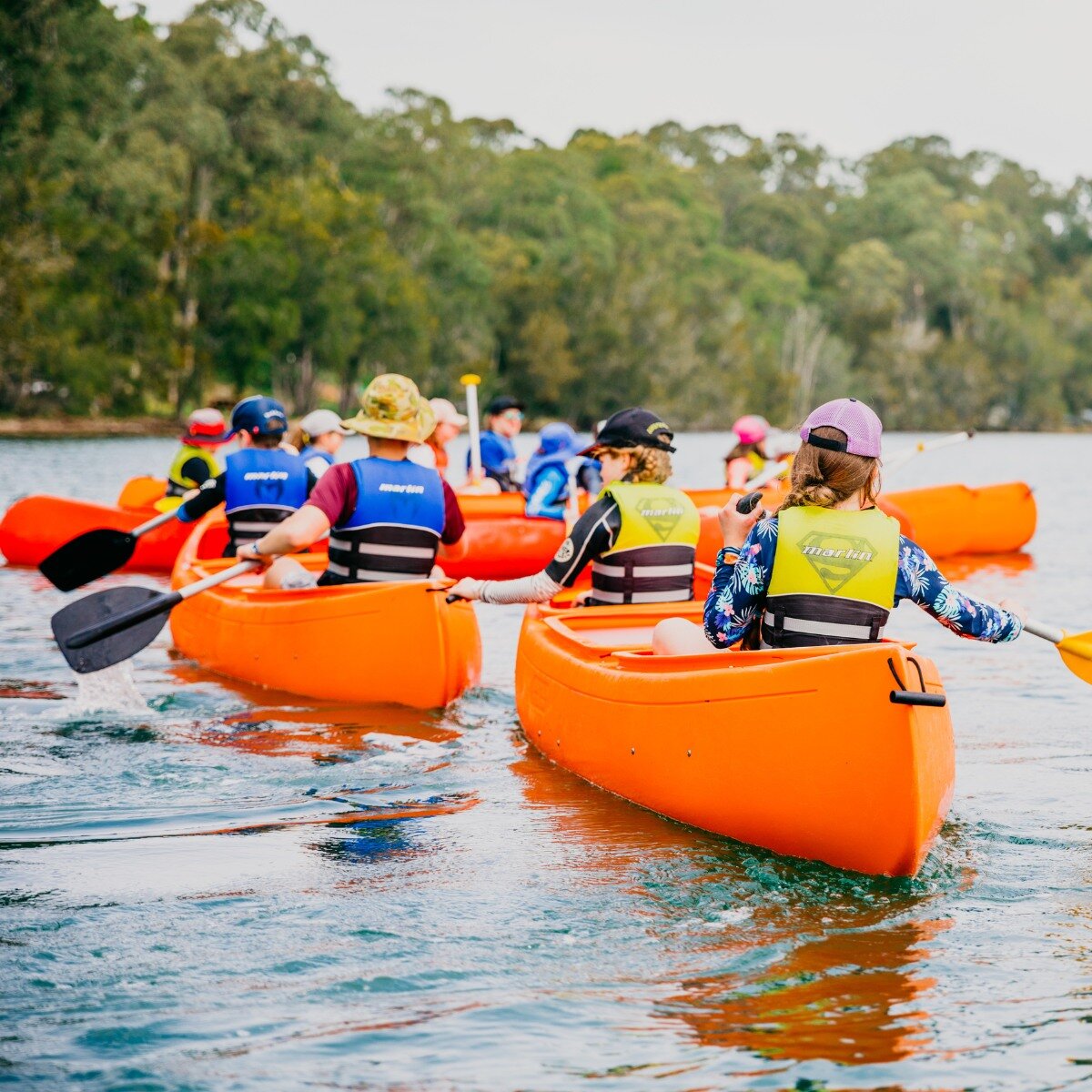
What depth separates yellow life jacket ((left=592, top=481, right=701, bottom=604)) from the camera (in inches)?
255

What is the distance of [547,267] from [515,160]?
11.6m

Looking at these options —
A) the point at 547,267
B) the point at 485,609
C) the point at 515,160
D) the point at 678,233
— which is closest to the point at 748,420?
the point at 485,609

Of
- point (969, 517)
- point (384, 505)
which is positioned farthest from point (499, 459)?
point (384, 505)

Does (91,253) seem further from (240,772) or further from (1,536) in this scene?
(240,772)

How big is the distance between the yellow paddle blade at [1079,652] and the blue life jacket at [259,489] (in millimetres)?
5108

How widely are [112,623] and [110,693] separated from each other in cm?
66

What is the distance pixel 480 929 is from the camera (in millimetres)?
4273

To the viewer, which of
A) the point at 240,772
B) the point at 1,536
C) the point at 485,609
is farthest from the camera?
the point at 1,536

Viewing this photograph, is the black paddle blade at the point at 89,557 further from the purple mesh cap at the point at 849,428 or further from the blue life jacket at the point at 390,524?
the purple mesh cap at the point at 849,428

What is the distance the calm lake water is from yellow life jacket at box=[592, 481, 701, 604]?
2.79ft

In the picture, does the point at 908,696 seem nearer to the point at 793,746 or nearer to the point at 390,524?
the point at 793,746

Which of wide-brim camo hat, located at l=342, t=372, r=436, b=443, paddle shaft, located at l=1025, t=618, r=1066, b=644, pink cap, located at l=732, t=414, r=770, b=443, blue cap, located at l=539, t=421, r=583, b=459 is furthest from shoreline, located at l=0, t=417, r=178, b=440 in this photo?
paddle shaft, located at l=1025, t=618, r=1066, b=644

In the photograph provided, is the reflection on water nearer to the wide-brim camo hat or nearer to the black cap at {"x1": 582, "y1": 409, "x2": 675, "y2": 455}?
the black cap at {"x1": 582, "y1": 409, "x2": 675, "y2": 455}

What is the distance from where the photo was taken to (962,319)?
271 ft
